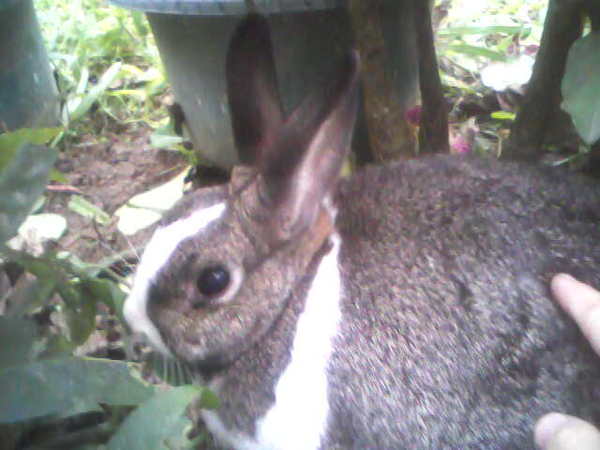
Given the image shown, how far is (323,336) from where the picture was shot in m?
1.61

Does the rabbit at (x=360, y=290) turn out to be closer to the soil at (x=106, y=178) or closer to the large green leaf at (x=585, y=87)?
the large green leaf at (x=585, y=87)

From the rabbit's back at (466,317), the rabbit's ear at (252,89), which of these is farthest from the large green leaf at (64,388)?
the rabbit's ear at (252,89)

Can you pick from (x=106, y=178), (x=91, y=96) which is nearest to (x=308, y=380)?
(x=106, y=178)

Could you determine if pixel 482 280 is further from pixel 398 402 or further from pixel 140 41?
pixel 140 41

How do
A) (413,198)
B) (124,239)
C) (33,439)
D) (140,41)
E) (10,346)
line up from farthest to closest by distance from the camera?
(140,41) → (124,239) → (413,198) → (33,439) → (10,346)

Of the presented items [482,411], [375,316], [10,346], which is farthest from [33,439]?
[482,411]

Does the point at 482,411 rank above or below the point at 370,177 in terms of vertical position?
below

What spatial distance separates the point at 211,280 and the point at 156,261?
0.47 feet

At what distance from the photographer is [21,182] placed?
4.17ft

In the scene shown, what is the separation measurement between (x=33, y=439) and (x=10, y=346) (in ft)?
1.13

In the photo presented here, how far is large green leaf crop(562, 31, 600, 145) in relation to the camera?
1.51 m

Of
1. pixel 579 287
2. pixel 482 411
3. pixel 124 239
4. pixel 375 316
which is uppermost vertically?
pixel 579 287

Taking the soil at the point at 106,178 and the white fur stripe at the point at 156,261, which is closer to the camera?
the white fur stripe at the point at 156,261

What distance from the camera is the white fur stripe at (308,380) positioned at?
159 cm
